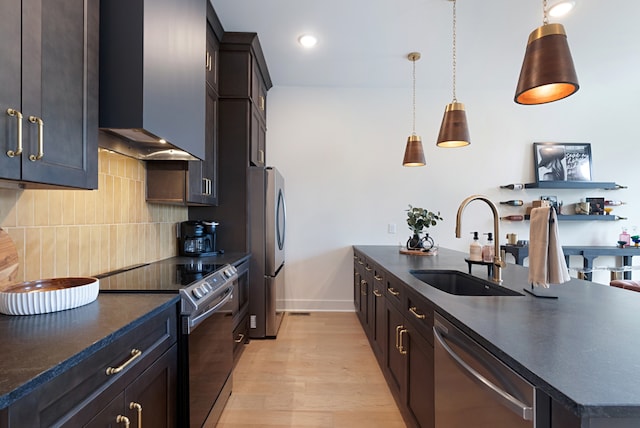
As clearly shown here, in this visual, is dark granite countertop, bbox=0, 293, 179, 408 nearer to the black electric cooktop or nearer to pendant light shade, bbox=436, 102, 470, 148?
the black electric cooktop

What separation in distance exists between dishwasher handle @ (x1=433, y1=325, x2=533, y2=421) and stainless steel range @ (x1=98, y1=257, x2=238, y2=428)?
1.07 meters

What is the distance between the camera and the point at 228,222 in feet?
9.60

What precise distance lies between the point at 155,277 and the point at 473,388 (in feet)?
5.14

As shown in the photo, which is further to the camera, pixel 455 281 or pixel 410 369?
pixel 455 281

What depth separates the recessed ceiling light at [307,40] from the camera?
112 inches

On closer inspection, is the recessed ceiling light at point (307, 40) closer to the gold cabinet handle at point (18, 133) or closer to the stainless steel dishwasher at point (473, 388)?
the gold cabinet handle at point (18, 133)

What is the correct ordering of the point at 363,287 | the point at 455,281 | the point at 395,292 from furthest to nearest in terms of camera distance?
1. the point at 363,287
2. the point at 455,281
3. the point at 395,292

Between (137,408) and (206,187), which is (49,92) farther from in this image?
(206,187)

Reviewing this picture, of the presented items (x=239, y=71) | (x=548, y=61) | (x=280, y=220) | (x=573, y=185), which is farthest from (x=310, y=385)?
(x=573, y=185)

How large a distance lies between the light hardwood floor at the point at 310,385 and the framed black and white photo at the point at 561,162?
3141 mm

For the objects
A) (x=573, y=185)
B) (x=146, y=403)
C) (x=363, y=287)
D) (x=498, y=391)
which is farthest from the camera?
(x=573, y=185)

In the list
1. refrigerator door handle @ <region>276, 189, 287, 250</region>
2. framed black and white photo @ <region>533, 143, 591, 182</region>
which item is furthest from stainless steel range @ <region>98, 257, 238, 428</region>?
framed black and white photo @ <region>533, 143, 591, 182</region>

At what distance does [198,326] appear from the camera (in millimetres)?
1462

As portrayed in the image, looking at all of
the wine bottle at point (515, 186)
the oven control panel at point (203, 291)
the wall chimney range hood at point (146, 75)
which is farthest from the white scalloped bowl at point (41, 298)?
the wine bottle at point (515, 186)
